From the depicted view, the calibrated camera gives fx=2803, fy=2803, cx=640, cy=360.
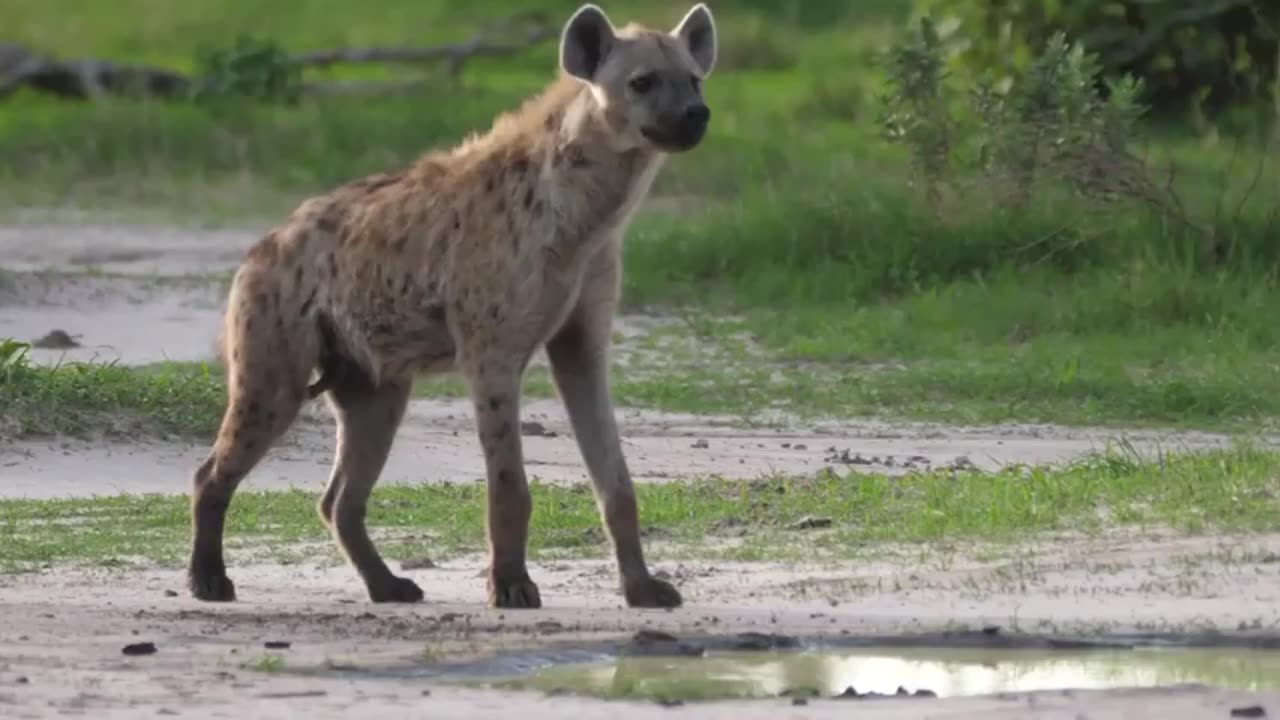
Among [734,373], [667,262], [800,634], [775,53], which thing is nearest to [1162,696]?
[800,634]

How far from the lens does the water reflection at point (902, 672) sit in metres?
4.67

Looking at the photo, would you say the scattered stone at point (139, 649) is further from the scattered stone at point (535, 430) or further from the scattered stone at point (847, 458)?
the scattered stone at point (535, 430)

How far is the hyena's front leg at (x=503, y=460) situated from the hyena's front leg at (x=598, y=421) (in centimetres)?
16

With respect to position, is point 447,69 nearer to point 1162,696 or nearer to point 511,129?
point 511,129

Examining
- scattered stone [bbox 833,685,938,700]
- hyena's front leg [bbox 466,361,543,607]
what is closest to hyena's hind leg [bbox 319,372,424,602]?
hyena's front leg [bbox 466,361,543,607]

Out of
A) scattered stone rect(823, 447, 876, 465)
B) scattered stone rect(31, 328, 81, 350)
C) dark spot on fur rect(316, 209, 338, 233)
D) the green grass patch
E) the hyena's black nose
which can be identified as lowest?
scattered stone rect(31, 328, 81, 350)

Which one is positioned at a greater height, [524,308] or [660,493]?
[524,308]

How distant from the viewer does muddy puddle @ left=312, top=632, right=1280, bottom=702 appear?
466 cm

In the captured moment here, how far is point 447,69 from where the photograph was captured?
1669cm

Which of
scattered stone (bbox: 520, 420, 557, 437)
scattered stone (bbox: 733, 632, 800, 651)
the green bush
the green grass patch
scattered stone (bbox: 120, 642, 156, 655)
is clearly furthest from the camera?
the green bush

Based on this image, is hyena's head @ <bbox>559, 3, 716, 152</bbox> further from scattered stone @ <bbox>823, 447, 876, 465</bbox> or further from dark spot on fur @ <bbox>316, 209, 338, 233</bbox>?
scattered stone @ <bbox>823, 447, 876, 465</bbox>

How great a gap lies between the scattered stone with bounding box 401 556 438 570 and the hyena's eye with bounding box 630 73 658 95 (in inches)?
48.7

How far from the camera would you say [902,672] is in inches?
191

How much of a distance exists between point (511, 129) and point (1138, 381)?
3517 millimetres
